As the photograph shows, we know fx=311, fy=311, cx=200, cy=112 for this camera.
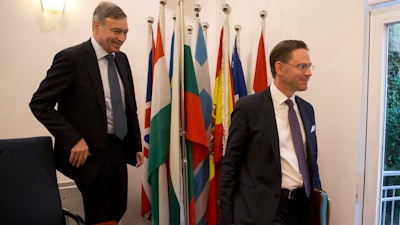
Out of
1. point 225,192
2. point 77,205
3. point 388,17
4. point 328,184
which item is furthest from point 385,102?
point 77,205

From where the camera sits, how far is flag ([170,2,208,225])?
2.17 metres

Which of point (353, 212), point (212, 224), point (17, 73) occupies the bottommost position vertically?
point (212, 224)

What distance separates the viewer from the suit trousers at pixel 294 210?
4.66ft

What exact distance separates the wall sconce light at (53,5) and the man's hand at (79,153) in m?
1.29

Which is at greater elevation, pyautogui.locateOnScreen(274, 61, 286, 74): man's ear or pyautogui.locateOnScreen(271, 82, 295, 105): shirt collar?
pyautogui.locateOnScreen(274, 61, 286, 74): man's ear

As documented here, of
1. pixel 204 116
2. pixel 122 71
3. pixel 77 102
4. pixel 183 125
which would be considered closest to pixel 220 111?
pixel 204 116

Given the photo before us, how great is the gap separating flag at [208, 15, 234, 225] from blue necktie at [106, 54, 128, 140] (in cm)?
70

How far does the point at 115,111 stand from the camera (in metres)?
1.77

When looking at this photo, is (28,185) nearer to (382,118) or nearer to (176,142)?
(176,142)

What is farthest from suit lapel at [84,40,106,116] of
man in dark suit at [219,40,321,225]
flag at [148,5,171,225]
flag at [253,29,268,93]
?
flag at [253,29,268,93]

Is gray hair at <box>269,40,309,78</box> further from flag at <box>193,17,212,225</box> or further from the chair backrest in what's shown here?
the chair backrest

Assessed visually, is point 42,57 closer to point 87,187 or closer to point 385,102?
point 87,187

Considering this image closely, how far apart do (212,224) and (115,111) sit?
112 centimetres

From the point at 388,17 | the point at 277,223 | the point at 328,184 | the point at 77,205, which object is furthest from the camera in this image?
the point at 77,205
